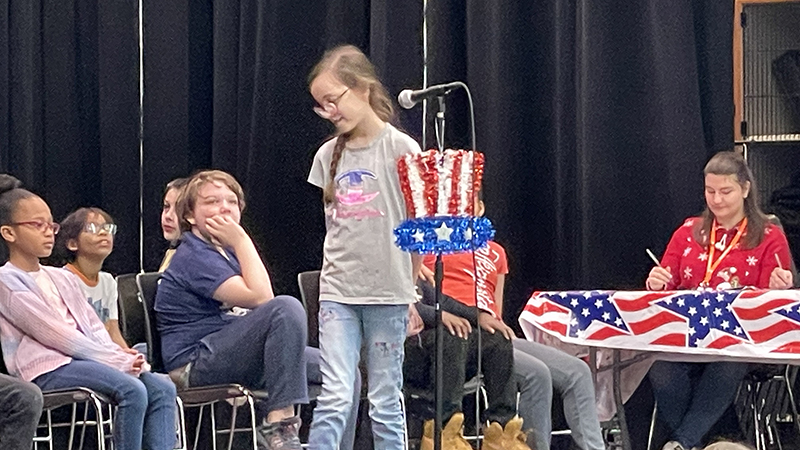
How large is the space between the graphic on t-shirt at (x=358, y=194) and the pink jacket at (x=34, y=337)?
0.89 m

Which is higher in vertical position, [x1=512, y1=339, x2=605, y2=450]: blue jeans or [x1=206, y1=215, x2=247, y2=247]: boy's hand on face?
[x1=206, y1=215, x2=247, y2=247]: boy's hand on face

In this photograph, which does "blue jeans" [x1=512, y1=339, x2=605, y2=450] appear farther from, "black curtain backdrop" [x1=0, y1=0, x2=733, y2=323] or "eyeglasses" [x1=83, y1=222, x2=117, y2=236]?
"eyeglasses" [x1=83, y1=222, x2=117, y2=236]

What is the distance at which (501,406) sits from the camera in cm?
463

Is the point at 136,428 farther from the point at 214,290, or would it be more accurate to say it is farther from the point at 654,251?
the point at 654,251

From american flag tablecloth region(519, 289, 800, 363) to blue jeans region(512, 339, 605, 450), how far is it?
0.19m

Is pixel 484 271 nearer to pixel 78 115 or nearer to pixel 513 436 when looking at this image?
pixel 513 436

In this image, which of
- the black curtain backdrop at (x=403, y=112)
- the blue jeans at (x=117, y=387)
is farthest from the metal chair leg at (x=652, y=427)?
the blue jeans at (x=117, y=387)

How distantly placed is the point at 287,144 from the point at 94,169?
2.88 feet

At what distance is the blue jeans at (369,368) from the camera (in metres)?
3.84

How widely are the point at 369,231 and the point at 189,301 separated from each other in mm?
784

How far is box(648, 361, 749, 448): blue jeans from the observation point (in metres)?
4.78

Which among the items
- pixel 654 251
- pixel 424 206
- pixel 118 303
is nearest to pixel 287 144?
pixel 118 303

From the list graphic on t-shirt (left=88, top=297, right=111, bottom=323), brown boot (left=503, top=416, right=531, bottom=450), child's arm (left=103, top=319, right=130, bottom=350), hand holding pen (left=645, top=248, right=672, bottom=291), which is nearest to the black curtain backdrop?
hand holding pen (left=645, top=248, right=672, bottom=291)

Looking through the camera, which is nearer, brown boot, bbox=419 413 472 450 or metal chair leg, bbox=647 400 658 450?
brown boot, bbox=419 413 472 450
